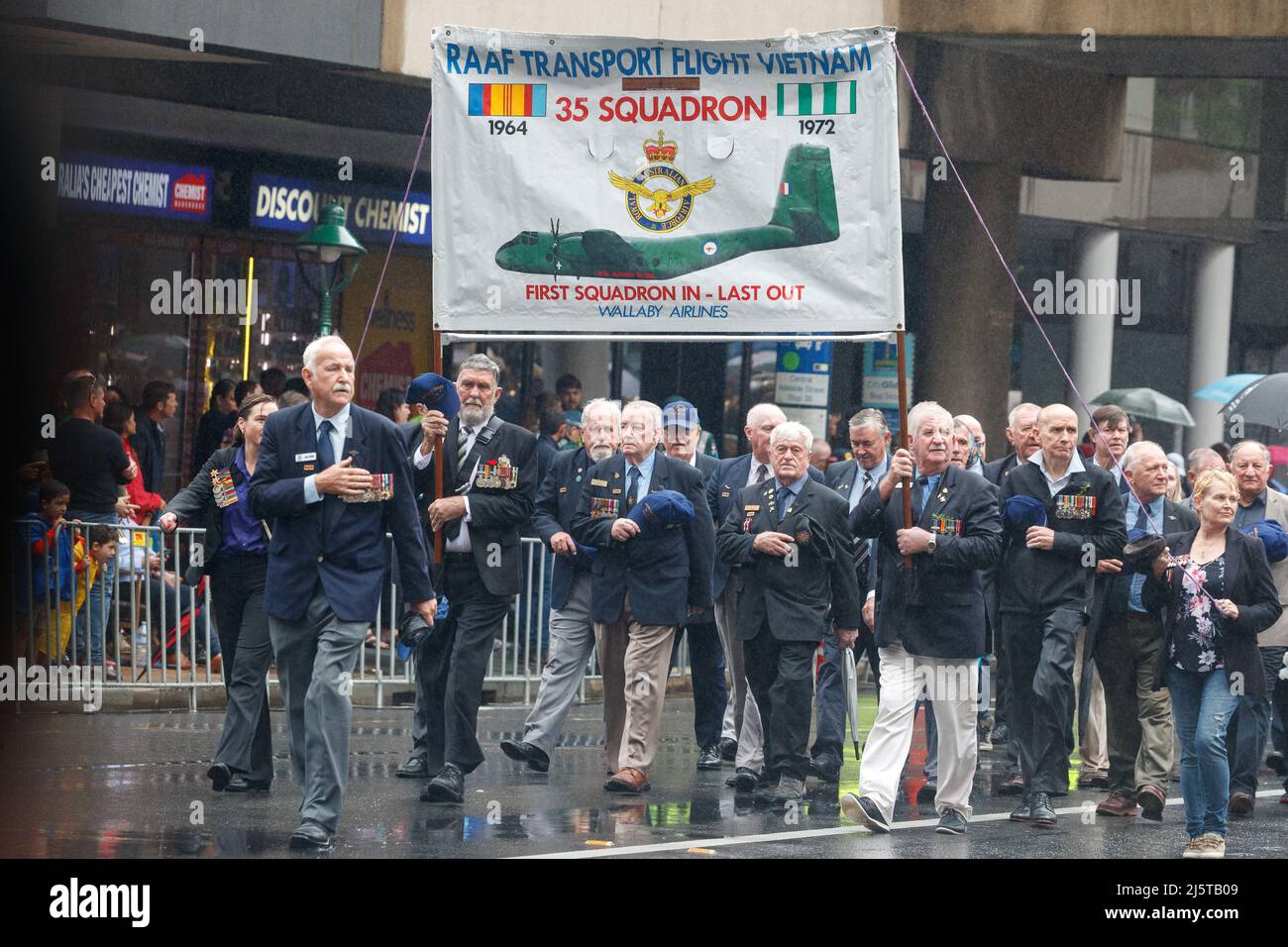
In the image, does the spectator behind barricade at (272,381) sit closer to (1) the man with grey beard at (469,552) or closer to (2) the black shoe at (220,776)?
(1) the man with grey beard at (469,552)

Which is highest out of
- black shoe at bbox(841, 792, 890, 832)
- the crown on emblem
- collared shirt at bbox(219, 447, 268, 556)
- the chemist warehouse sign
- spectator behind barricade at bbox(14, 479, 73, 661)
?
the chemist warehouse sign

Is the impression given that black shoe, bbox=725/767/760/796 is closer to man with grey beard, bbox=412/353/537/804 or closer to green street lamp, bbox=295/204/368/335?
man with grey beard, bbox=412/353/537/804

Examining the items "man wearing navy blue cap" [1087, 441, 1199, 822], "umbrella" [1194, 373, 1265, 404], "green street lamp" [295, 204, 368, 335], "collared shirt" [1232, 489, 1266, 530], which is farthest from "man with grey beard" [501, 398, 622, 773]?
"umbrella" [1194, 373, 1265, 404]

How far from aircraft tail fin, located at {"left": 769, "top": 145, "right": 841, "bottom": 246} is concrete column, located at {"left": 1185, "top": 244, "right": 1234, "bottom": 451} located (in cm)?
2313

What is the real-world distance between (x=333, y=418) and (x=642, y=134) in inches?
97.5

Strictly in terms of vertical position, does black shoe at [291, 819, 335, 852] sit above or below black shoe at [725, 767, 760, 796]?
above

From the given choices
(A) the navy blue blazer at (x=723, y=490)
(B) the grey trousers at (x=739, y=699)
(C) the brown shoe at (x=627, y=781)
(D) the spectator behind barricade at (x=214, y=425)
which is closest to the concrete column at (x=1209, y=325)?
(D) the spectator behind barricade at (x=214, y=425)

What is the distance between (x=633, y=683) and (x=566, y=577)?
2.89ft

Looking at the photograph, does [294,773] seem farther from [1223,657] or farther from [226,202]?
[226,202]

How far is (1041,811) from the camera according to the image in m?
10.6

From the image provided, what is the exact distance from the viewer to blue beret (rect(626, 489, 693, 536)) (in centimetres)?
1116

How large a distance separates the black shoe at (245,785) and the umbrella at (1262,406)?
30.2 ft
